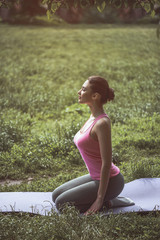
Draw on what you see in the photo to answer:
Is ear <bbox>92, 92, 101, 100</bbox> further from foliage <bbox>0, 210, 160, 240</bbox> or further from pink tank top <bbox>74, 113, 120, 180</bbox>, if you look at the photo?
foliage <bbox>0, 210, 160, 240</bbox>

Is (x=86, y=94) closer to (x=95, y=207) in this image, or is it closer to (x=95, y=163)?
(x=95, y=163)

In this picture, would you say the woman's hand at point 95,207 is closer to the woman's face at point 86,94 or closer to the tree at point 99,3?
the woman's face at point 86,94

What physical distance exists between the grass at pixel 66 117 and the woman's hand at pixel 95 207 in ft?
0.26

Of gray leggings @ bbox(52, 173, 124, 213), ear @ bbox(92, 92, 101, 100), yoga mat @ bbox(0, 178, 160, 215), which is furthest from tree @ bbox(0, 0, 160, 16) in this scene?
yoga mat @ bbox(0, 178, 160, 215)

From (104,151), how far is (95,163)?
1.08 feet

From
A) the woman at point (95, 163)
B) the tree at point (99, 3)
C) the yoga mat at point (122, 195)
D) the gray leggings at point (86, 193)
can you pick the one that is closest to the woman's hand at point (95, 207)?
the woman at point (95, 163)

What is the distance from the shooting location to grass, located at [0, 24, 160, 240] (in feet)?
11.2

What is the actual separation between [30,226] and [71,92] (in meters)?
7.26

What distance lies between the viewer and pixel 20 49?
16.0 metres

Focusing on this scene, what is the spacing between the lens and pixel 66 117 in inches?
336

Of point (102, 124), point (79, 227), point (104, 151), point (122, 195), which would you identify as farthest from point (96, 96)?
point (122, 195)

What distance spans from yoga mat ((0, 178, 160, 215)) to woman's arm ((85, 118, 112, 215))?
366 mm

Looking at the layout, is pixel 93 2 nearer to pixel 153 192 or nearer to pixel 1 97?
pixel 153 192

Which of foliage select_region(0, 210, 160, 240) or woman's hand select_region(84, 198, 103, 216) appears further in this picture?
woman's hand select_region(84, 198, 103, 216)
